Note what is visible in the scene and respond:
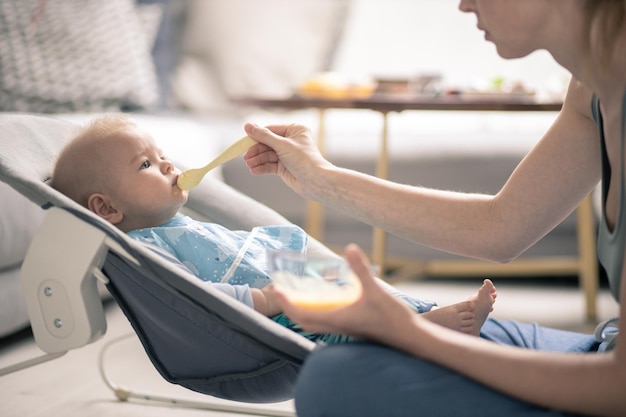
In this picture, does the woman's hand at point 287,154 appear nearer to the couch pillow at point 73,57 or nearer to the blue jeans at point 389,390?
the blue jeans at point 389,390

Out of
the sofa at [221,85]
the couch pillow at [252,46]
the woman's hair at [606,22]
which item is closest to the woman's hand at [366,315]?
the woman's hair at [606,22]

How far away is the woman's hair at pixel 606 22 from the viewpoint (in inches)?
40.8

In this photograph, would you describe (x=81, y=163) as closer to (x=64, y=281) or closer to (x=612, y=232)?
(x=64, y=281)

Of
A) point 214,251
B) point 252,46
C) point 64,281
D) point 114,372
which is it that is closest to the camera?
point 64,281

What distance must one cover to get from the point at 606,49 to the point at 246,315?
54 centimetres

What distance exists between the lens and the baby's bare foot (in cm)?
134

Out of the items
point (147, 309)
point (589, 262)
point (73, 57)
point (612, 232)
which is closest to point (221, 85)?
point (73, 57)

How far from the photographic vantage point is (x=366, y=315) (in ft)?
3.10

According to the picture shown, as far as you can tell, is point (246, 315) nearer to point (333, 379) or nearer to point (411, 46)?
point (333, 379)

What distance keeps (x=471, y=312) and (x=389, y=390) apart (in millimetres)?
470

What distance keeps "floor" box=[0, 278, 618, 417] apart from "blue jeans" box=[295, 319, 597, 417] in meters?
0.90

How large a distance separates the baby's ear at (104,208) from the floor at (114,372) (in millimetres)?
529

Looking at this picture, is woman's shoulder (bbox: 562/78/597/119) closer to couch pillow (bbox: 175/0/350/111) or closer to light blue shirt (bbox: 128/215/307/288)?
light blue shirt (bbox: 128/215/307/288)

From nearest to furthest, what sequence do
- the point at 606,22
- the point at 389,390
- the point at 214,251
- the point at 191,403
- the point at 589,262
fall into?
the point at 389,390 → the point at 606,22 → the point at 214,251 → the point at 191,403 → the point at 589,262
